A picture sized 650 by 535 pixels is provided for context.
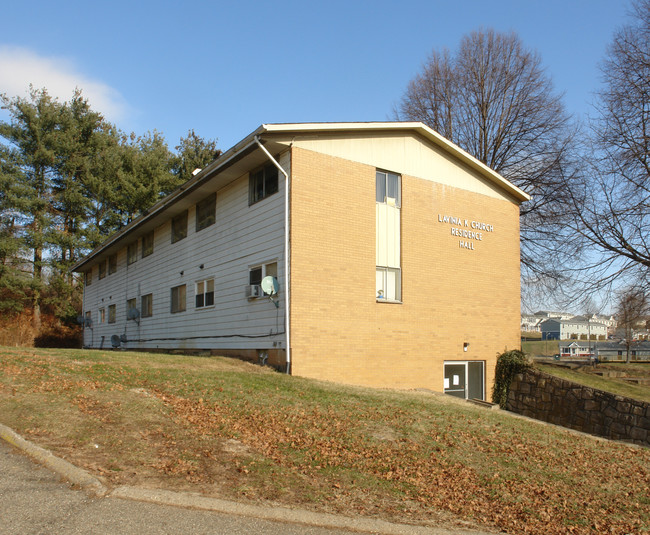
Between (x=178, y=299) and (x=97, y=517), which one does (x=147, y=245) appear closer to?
(x=178, y=299)

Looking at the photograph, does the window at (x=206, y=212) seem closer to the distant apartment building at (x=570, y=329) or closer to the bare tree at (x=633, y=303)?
the bare tree at (x=633, y=303)

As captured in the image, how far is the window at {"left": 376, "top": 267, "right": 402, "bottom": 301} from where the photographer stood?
16.2 m

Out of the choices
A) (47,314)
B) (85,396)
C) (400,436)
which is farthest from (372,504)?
(47,314)

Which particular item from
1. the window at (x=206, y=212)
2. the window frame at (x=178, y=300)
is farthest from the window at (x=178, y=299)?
the window at (x=206, y=212)

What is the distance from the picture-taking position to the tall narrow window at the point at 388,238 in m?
16.2

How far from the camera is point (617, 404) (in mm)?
14898

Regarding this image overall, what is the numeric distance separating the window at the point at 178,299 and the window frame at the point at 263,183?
6.13m

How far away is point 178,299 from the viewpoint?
21422 mm

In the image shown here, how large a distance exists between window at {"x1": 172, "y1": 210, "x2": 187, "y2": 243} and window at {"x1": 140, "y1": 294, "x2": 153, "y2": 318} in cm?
355

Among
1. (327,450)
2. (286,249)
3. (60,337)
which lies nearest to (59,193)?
(60,337)

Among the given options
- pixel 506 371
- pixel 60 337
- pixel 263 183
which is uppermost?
pixel 263 183

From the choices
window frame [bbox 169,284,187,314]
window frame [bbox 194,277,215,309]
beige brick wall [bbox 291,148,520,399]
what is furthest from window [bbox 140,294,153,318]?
beige brick wall [bbox 291,148,520,399]

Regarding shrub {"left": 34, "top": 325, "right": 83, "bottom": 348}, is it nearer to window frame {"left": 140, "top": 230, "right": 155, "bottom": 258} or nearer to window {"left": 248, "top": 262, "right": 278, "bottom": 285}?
window frame {"left": 140, "top": 230, "right": 155, "bottom": 258}

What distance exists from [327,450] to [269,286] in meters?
7.22
